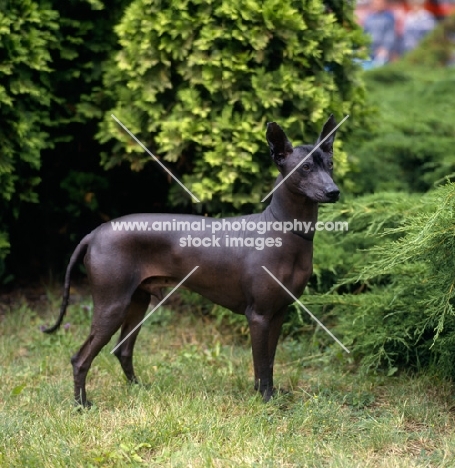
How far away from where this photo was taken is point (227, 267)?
4.10 m

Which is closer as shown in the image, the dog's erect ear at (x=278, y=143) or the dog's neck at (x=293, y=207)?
the dog's erect ear at (x=278, y=143)

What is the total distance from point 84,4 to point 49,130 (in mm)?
1129

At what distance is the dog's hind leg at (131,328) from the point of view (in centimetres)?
442

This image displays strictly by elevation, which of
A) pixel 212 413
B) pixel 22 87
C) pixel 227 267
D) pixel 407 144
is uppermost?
pixel 22 87

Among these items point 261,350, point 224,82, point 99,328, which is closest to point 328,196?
point 261,350

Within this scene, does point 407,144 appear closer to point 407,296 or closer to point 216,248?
point 407,296

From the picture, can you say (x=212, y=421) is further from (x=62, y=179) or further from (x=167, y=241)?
(x=62, y=179)

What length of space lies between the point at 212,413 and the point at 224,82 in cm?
260

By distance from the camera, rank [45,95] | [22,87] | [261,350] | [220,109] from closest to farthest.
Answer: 1. [261,350]
2. [22,87]
3. [220,109]
4. [45,95]

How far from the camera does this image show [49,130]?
612cm

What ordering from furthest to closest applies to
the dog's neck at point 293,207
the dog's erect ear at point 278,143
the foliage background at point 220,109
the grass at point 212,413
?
1. the foliage background at point 220,109
2. the dog's neck at point 293,207
3. the dog's erect ear at point 278,143
4. the grass at point 212,413

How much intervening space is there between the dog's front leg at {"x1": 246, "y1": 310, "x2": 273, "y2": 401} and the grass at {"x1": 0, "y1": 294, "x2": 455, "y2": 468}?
0.29 ft

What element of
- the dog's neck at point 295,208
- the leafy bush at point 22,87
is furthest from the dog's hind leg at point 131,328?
the leafy bush at point 22,87

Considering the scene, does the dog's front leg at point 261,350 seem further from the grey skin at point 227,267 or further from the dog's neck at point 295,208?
the dog's neck at point 295,208
